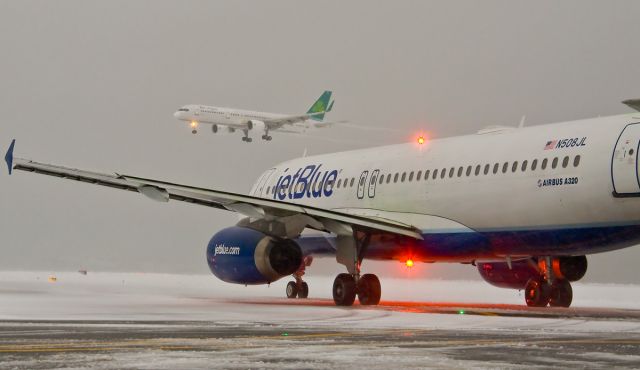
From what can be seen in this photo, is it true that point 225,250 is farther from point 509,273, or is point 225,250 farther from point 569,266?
point 569,266

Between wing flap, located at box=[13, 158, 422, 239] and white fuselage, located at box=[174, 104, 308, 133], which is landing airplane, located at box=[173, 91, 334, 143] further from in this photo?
wing flap, located at box=[13, 158, 422, 239]

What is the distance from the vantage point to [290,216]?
984 inches

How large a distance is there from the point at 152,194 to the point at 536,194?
8.11 meters

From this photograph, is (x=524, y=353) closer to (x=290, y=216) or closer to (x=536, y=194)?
(x=536, y=194)

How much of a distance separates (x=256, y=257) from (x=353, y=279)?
2.61m

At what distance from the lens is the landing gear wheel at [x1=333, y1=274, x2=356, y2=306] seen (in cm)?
2538

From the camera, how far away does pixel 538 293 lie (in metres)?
25.6

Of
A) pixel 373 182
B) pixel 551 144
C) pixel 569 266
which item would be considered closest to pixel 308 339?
pixel 551 144

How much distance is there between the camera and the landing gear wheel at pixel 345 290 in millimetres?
25375

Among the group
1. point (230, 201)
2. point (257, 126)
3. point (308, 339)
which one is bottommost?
point (308, 339)

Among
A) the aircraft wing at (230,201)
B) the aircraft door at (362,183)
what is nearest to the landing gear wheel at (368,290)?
the aircraft wing at (230,201)

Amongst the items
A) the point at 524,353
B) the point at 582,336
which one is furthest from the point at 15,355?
the point at 582,336

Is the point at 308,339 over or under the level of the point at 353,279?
under

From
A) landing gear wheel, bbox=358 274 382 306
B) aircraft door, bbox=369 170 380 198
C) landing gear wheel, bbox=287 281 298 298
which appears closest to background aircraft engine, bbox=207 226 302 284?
landing gear wheel, bbox=358 274 382 306
